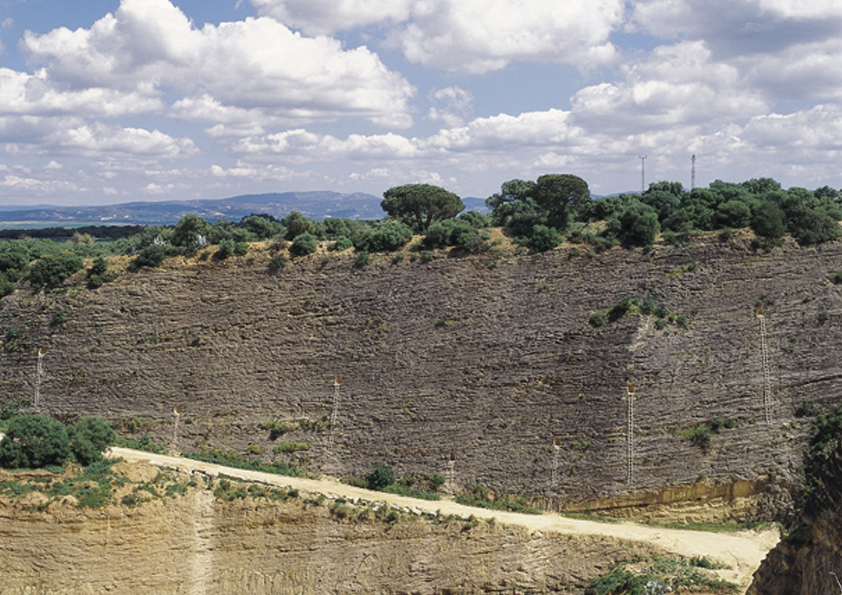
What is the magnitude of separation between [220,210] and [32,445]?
110 meters

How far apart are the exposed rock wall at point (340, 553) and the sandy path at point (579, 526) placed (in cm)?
77

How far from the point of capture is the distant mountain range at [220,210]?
111 metres

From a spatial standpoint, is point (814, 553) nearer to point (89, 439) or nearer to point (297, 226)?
point (89, 439)

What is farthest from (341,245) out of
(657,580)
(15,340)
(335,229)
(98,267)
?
(657,580)

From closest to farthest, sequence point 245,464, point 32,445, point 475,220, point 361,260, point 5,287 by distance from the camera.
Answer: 1. point 32,445
2. point 245,464
3. point 361,260
4. point 5,287
5. point 475,220

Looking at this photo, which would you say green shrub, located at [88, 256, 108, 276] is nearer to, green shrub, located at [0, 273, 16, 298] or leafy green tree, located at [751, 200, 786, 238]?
green shrub, located at [0, 273, 16, 298]

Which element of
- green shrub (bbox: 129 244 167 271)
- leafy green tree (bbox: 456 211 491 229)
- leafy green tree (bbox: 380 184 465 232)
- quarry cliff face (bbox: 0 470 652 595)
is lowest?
quarry cliff face (bbox: 0 470 652 595)

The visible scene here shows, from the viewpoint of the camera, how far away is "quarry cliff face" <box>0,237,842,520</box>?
27000 millimetres

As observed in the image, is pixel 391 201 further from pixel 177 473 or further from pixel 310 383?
pixel 177 473

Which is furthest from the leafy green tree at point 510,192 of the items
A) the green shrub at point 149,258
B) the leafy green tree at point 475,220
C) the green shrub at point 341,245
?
the green shrub at point 149,258

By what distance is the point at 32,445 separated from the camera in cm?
2417

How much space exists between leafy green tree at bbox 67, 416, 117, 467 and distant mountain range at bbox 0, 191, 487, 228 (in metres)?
68.9

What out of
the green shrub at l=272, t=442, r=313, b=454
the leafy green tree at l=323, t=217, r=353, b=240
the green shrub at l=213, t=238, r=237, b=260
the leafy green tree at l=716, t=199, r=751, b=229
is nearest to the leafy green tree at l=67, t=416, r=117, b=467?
the green shrub at l=272, t=442, r=313, b=454

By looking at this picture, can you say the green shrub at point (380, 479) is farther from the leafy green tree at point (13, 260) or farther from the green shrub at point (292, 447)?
the leafy green tree at point (13, 260)
